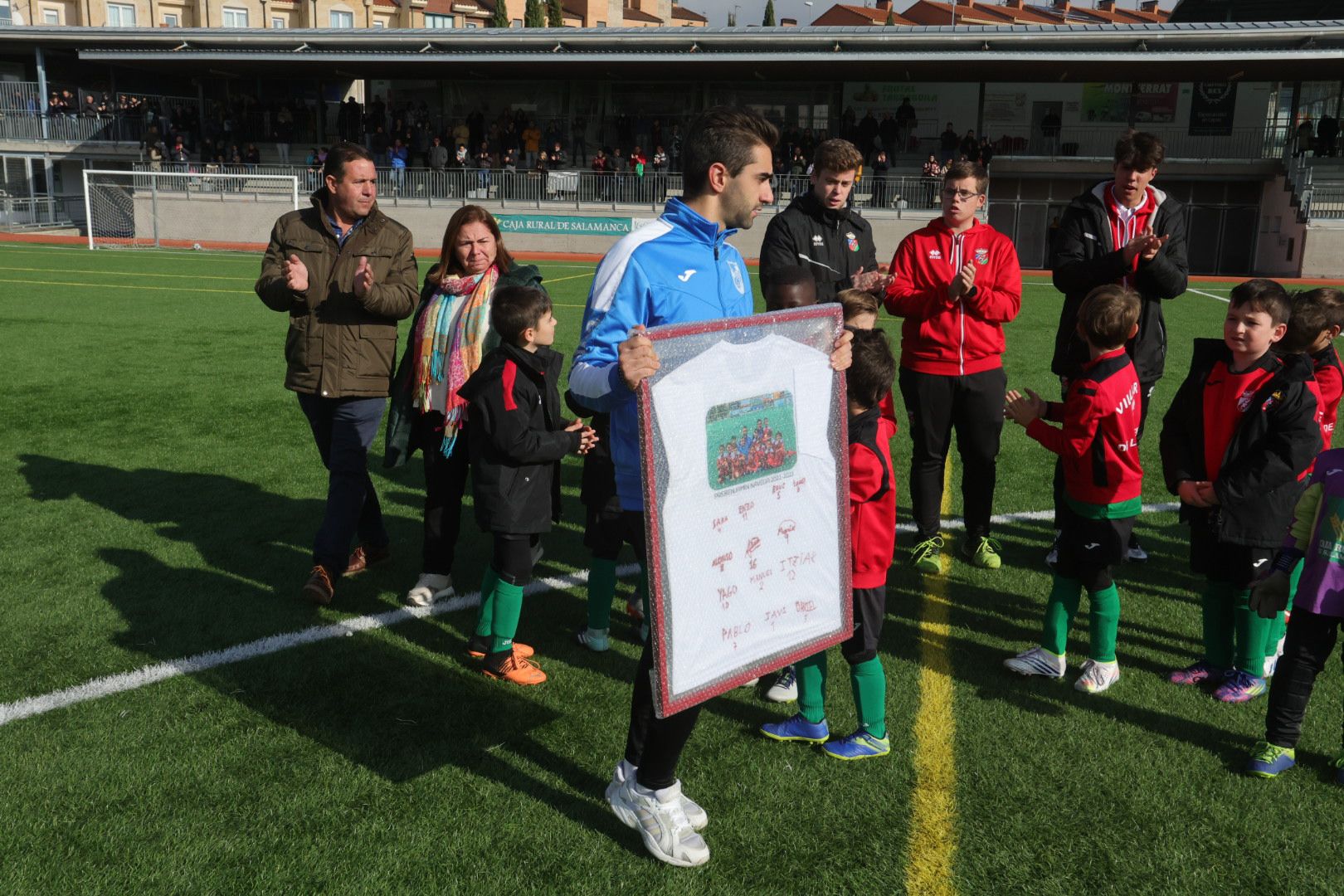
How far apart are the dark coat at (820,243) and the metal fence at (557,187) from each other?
85.0 feet

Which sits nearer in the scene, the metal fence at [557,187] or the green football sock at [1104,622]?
the green football sock at [1104,622]

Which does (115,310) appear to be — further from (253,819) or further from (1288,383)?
(1288,383)

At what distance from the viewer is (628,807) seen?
10.4 feet

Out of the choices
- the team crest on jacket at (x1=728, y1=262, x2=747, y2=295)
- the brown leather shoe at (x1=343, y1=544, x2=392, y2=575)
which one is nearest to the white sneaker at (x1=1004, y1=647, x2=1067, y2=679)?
the team crest on jacket at (x1=728, y1=262, x2=747, y2=295)

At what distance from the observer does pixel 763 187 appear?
10.1ft

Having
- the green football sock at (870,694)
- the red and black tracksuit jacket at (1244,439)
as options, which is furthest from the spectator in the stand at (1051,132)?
the green football sock at (870,694)

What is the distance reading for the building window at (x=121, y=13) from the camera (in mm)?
61594

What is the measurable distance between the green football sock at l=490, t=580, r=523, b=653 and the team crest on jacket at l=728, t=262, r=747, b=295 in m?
1.68

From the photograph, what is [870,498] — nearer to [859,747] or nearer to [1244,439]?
[859,747]

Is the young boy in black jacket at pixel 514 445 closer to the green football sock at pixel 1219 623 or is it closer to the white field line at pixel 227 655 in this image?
the white field line at pixel 227 655

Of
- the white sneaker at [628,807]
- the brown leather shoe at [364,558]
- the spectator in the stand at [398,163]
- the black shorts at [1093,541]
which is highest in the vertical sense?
the spectator in the stand at [398,163]

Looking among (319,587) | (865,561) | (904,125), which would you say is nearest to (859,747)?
(865,561)

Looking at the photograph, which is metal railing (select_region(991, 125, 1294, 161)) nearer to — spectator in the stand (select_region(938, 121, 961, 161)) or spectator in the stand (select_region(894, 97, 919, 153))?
spectator in the stand (select_region(938, 121, 961, 161))

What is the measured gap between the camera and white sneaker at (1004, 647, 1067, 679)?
14.3 ft
